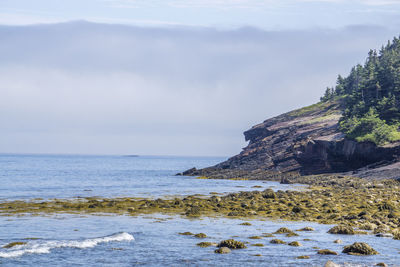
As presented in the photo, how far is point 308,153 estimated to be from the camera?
91625mm

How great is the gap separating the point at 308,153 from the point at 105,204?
59.8 meters

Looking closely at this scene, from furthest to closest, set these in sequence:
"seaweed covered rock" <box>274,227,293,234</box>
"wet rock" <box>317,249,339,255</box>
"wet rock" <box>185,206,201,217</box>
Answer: "wet rock" <box>185,206,201,217</box>
"seaweed covered rock" <box>274,227,293,234</box>
"wet rock" <box>317,249,339,255</box>

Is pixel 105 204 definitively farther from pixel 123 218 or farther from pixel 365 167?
pixel 365 167

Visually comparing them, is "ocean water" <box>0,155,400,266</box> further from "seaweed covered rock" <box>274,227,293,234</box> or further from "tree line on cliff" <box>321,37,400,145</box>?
"tree line on cliff" <box>321,37,400,145</box>

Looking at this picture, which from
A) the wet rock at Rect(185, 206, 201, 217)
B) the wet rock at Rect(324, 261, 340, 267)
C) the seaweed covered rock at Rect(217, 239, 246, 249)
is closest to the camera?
the wet rock at Rect(324, 261, 340, 267)

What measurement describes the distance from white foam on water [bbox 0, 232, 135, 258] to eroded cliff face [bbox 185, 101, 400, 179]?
172 ft

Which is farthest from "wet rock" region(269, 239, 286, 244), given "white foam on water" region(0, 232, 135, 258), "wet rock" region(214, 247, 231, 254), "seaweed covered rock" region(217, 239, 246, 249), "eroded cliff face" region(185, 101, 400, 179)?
"eroded cliff face" region(185, 101, 400, 179)

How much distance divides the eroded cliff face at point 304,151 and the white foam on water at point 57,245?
2067 inches

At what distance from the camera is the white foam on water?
20219 mm

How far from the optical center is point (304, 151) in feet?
306

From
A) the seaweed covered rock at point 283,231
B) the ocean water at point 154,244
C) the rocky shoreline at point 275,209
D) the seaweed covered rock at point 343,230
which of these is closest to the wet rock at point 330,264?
the ocean water at point 154,244

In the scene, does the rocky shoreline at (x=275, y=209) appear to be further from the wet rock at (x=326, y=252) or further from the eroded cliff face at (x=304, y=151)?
the eroded cliff face at (x=304, y=151)

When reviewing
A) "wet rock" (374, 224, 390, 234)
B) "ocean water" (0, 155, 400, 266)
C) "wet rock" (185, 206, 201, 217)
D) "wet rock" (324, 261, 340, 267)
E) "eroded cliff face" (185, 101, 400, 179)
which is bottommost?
"wet rock" (185, 206, 201, 217)

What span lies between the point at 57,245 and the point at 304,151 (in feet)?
254
